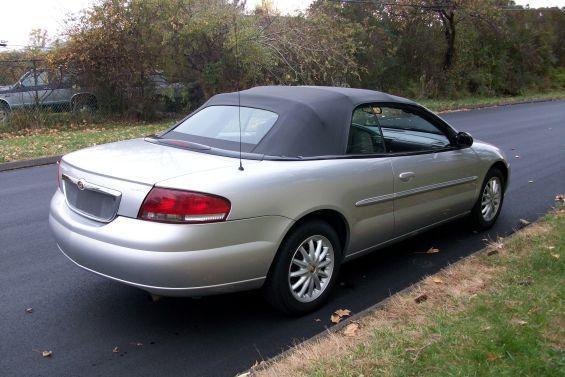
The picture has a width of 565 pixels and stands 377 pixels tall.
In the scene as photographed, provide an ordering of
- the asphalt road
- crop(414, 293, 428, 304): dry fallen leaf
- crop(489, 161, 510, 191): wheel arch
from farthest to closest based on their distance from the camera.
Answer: crop(489, 161, 510, 191): wheel arch
crop(414, 293, 428, 304): dry fallen leaf
the asphalt road

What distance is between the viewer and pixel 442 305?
400cm

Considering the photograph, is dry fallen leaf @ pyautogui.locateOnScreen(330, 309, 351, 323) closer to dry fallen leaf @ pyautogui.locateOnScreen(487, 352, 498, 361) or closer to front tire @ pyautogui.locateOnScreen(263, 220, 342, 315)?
front tire @ pyautogui.locateOnScreen(263, 220, 342, 315)

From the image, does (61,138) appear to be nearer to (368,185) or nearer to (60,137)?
(60,137)

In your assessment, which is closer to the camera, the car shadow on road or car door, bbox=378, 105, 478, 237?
the car shadow on road

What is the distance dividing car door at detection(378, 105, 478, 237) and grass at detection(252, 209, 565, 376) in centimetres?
67

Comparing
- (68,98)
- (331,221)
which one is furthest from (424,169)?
(68,98)

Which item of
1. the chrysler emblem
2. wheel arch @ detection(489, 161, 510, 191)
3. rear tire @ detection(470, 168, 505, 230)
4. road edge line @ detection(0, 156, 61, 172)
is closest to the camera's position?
the chrysler emblem

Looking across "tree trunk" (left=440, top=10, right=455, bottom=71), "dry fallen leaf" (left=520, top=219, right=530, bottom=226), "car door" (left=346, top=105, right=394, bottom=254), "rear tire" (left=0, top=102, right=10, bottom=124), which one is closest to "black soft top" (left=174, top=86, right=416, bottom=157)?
"car door" (left=346, top=105, right=394, bottom=254)

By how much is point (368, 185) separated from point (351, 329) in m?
1.22

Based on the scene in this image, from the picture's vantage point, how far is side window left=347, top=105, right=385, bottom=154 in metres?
4.64

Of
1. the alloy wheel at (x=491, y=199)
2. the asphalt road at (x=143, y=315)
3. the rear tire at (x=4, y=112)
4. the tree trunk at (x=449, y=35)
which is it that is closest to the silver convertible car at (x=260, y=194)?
the asphalt road at (x=143, y=315)

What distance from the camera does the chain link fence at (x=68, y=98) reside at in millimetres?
16422

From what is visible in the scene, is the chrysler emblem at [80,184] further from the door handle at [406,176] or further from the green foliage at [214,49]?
the green foliage at [214,49]

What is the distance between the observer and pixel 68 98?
17609mm
